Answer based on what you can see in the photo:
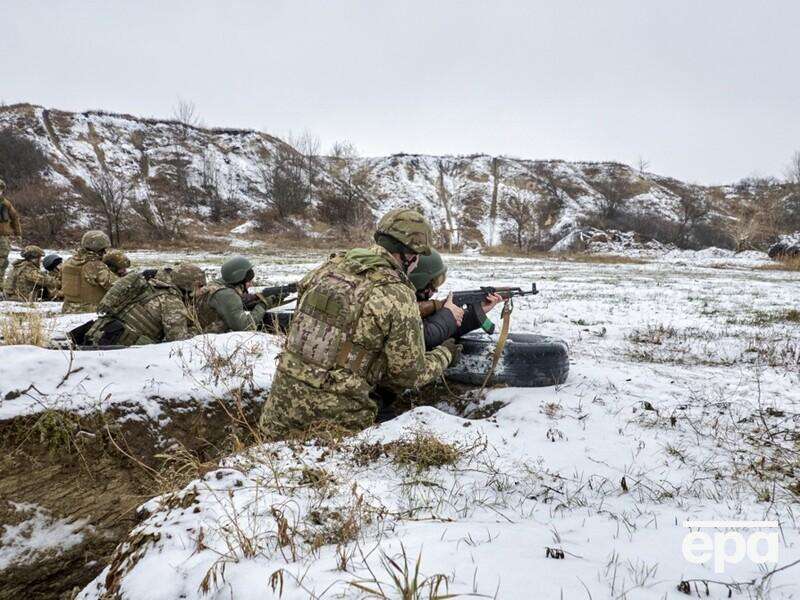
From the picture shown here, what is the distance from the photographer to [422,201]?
173ft

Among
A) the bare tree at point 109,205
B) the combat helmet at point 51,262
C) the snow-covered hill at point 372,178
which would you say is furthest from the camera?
the snow-covered hill at point 372,178

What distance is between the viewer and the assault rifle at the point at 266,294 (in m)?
6.01

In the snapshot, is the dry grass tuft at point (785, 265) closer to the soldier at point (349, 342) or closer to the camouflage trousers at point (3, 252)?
the soldier at point (349, 342)

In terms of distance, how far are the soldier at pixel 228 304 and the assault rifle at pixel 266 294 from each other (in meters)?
0.10

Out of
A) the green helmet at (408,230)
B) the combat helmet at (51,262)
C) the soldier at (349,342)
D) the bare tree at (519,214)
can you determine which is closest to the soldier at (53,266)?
the combat helmet at (51,262)

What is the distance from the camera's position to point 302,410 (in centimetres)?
296

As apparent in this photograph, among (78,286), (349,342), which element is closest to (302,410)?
(349,342)

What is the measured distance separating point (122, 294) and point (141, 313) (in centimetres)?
30

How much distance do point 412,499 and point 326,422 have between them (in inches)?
38.6

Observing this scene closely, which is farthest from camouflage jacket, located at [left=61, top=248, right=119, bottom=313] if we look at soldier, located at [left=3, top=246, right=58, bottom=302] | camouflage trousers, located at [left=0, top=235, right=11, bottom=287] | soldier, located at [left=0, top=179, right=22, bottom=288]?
camouflage trousers, located at [left=0, top=235, right=11, bottom=287]

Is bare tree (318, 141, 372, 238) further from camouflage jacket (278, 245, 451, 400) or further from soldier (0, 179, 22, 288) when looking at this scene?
camouflage jacket (278, 245, 451, 400)

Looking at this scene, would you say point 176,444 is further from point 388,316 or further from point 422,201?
point 422,201

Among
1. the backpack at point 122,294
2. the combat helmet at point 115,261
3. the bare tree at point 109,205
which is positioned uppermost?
the bare tree at point 109,205

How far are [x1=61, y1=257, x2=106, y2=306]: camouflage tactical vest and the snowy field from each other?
2425 millimetres
